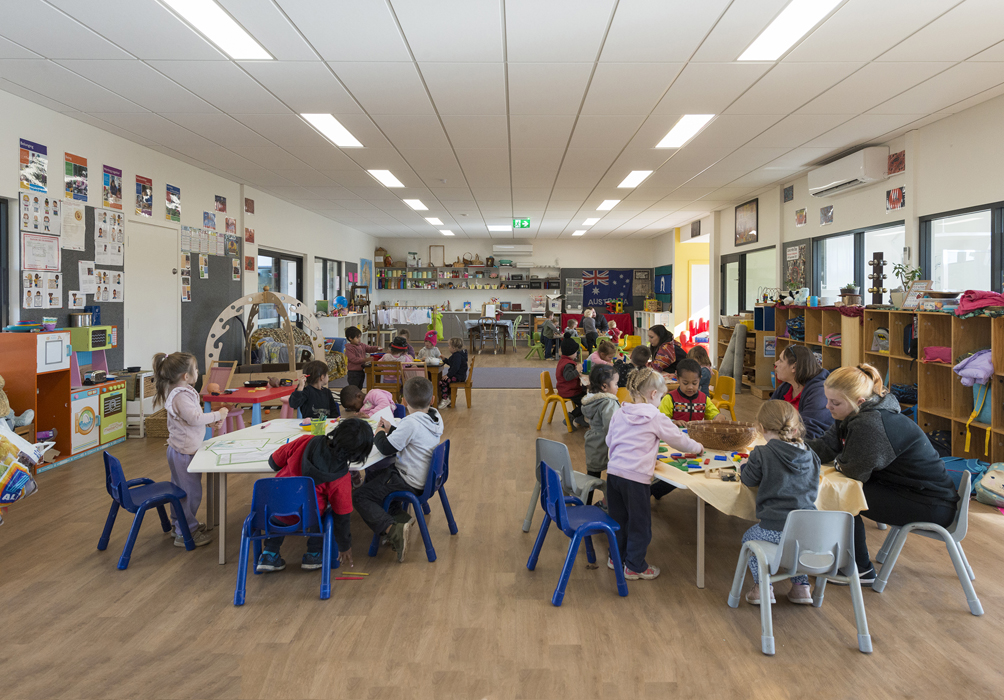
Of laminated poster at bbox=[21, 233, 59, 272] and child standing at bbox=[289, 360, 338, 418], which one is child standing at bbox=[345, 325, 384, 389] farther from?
laminated poster at bbox=[21, 233, 59, 272]

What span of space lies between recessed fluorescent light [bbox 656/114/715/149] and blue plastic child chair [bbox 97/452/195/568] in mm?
4615

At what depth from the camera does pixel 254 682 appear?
2.19 m

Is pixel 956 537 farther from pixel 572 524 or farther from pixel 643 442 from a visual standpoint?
pixel 572 524

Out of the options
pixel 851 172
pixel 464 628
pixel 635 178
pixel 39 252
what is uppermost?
pixel 635 178

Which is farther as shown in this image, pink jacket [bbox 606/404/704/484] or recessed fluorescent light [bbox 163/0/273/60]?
recessed fluorescent light [bbox 163/0/273/60]

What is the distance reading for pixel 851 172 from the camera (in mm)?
6309

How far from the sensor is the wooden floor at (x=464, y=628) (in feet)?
7.18

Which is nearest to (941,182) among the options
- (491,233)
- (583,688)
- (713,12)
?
A: (713,12)

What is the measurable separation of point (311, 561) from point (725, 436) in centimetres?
219

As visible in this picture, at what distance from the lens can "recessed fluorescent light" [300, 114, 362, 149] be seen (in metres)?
5.24

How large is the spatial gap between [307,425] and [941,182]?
18.3ft

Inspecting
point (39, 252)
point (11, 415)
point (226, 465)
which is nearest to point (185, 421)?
point (226, 465)

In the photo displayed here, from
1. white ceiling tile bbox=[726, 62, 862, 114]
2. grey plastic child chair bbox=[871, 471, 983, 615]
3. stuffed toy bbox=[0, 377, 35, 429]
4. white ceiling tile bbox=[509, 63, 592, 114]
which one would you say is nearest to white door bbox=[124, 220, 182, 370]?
stuffed toy bbox=[0, 377, 35, 429]

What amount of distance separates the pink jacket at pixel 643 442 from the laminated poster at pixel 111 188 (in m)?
5.29
